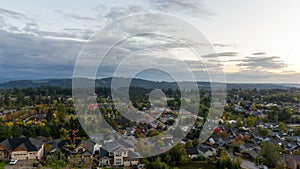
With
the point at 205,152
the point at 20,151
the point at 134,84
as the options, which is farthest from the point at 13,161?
the point at 205,152

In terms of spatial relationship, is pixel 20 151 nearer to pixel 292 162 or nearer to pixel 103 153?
pixel 103 153

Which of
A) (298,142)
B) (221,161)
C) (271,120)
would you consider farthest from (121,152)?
(271,120)

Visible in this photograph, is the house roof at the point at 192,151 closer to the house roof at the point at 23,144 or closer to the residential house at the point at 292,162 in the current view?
the residential house at the point at 292,162

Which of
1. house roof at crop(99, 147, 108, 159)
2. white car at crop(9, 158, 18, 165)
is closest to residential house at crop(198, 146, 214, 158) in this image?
house roof at crop(99, 147, 108, 159)

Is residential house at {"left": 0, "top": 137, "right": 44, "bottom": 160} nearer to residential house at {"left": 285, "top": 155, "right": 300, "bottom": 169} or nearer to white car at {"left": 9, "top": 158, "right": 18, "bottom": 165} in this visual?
white car at {"left": 9, "top": 158, "right": 18, "bottom": 165}

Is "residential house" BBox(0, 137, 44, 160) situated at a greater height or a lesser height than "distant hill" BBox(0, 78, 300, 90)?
lesser

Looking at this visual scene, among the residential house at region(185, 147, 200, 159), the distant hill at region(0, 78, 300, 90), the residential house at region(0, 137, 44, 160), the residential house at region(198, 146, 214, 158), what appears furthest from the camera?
the residential house at region(198, 146, 214, 158)

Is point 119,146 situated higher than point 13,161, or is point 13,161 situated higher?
point 119,146

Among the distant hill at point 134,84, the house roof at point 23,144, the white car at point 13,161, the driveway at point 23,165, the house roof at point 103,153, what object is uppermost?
the distant hill at point 134,84

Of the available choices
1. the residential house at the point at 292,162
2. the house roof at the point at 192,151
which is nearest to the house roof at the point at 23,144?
the house roof at the point at 192,151
